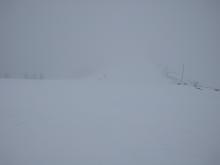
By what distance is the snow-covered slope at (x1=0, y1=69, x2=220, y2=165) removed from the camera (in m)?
3.03

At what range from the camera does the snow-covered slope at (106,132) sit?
3.03m

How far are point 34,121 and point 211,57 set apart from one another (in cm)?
5642

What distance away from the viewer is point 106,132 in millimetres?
3979

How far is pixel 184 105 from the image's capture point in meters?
6.22

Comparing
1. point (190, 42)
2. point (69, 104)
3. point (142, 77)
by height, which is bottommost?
point (142, 77)

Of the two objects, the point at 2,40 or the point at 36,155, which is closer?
the point at 36,155

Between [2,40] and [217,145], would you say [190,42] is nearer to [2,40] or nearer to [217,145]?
[217,145]

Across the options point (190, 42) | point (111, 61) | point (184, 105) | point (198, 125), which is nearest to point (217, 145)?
point (198, 125)

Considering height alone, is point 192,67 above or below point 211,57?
below

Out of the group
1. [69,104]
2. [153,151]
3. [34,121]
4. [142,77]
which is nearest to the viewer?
[153,151]

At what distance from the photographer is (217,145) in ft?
11.7

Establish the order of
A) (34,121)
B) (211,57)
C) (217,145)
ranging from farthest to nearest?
1. (211,57)
2. (34,121)
3. (217,145)

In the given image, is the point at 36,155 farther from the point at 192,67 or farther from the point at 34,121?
the point at 192,67

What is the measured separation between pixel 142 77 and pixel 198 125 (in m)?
27.1
